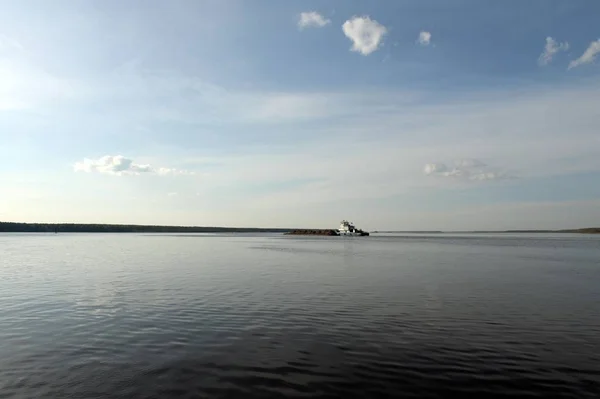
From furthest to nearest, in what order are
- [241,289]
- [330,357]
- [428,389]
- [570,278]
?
[570,278], [241,289], [330,357], [428,389]

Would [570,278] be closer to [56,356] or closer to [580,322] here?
[580,322]

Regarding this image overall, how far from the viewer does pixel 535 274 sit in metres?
41.1

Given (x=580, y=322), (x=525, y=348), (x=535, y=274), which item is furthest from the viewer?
(x=535, y=274)

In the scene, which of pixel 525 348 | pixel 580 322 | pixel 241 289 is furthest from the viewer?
pixel 241 289

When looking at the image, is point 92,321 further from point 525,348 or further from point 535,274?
point 535,274

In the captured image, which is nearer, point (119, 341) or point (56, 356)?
point (56, 356)

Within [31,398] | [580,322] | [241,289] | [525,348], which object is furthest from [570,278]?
[31,398]

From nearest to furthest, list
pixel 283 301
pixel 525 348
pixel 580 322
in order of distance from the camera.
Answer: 1. pixel 525 348
2. pixel 580 322
3. pixel 283 301

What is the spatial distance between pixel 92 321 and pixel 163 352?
759 cm

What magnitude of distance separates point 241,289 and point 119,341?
14200mm

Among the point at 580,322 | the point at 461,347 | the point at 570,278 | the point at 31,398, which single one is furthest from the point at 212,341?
the point at 570,278

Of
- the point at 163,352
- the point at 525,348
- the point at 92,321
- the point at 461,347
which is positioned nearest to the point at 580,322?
the point at 525,348

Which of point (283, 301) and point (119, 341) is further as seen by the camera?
point (283, 301)

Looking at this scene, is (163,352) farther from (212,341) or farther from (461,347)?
(461,347)
